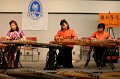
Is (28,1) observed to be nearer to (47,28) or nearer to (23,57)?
(47,28)

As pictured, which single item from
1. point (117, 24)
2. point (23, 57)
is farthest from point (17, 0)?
point (117, 24)

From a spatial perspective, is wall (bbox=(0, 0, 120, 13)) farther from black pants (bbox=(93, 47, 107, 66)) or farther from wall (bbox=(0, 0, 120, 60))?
black pants (bbox=(93, 47, 107, 66))

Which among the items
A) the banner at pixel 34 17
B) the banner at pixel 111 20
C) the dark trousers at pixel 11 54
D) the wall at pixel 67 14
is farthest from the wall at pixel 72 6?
the dark trousers at pixel 11 54

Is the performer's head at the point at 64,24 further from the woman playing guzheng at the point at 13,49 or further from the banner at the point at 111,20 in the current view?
the banner at the point at 111,20

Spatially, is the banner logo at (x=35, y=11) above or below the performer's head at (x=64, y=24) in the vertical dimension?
above

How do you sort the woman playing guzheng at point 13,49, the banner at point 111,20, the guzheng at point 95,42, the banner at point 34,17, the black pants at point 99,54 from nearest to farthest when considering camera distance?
the guzheng at point 95,42 < the woman playing guzheng at point 13,49 < the black pants at point 99,54 < the banner at point 111,20 < the banner at point 34,17

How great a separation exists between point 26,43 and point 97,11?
434 cm

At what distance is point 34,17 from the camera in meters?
9.30

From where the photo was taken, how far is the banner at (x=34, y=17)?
929 centimetres

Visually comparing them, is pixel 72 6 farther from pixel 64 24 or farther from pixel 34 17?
pixel 64 24

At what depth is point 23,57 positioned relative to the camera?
9375 mm

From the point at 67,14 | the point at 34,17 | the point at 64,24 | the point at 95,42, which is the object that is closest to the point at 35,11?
the point at 34,17

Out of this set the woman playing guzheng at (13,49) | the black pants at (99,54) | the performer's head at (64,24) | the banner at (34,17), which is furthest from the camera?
the banner at (34,17)

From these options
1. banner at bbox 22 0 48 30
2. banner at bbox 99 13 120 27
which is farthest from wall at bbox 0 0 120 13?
banner at bbox 99 13 120 27
